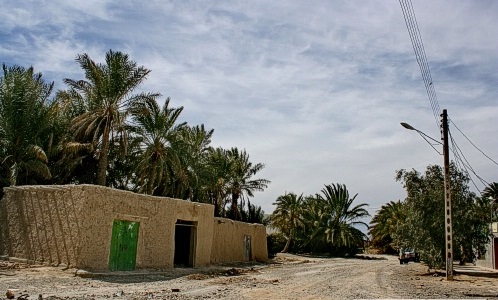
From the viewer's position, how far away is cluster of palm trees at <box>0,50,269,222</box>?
2541 centimetres

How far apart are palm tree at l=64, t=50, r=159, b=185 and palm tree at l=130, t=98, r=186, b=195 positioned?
3.73m

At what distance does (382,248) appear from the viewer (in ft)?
217

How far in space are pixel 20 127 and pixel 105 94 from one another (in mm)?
4921

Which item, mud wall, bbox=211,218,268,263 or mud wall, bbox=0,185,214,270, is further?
mud wall, bbox=211,218,268,263

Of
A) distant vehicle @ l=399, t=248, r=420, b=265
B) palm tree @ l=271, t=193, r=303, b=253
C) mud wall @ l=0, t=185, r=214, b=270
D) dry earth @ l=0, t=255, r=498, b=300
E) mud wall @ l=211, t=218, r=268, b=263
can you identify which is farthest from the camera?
→ palm tree @ l=271, t=193, r=303, b=253

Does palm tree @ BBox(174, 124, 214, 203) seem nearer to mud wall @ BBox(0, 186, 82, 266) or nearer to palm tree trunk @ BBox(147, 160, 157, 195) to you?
palm tree trunk @ BBox(147, 160, 157, 195)

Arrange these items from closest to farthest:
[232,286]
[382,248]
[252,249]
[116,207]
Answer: [232,286], [116,207], [252,249], [382,248]

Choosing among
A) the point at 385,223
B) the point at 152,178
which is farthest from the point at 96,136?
the point at 385,223

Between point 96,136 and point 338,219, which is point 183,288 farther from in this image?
point 338,219

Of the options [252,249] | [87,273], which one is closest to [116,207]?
[87,273]

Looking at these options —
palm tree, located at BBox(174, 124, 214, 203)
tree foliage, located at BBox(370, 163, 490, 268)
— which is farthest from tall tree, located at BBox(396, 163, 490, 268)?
palm tree, located at BBox(174, 124, 214, 203)

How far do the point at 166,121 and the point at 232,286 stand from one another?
61.0 feet

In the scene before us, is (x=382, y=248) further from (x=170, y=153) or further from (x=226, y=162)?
(x=170, y=153)

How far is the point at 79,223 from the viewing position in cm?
1805
